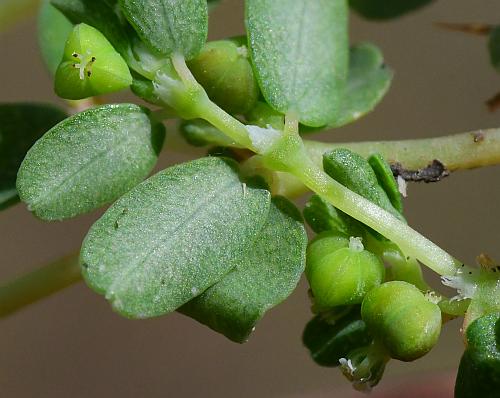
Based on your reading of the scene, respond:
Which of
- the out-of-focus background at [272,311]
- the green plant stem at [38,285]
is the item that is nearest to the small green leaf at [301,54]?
the green plant stem at [38,285]

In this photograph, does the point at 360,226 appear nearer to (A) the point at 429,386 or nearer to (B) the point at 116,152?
(B) the point at 116,152

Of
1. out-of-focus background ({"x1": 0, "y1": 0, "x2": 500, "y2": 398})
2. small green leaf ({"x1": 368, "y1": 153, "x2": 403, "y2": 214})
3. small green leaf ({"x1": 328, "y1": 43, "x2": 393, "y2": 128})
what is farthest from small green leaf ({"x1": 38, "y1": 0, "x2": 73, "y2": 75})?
Answer: out-of-focus background ({"x1": 0, "y1": 0, "x2": 500, "y2": 398})

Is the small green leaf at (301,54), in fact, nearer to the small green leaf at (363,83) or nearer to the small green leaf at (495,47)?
the small green leaf at (363,83)

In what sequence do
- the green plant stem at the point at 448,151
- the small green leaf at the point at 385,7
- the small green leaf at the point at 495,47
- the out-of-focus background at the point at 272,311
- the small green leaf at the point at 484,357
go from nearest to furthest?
the small green leaf at the point at 484,357, the green plant stem at the point at 448,151, the small green leaf at the point at 495,47, the small green leaf at the point at 385,7, the out-of-focus background at the point at 272,311

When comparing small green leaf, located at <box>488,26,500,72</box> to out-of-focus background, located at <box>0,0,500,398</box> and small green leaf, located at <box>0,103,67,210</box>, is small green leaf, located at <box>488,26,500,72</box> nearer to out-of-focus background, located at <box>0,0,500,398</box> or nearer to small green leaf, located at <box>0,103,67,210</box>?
small green leaf, located at <box>0,103,67,210</box>

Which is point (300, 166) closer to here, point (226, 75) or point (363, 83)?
point (226, 75)

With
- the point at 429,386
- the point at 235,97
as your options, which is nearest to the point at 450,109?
the point at 429,386
